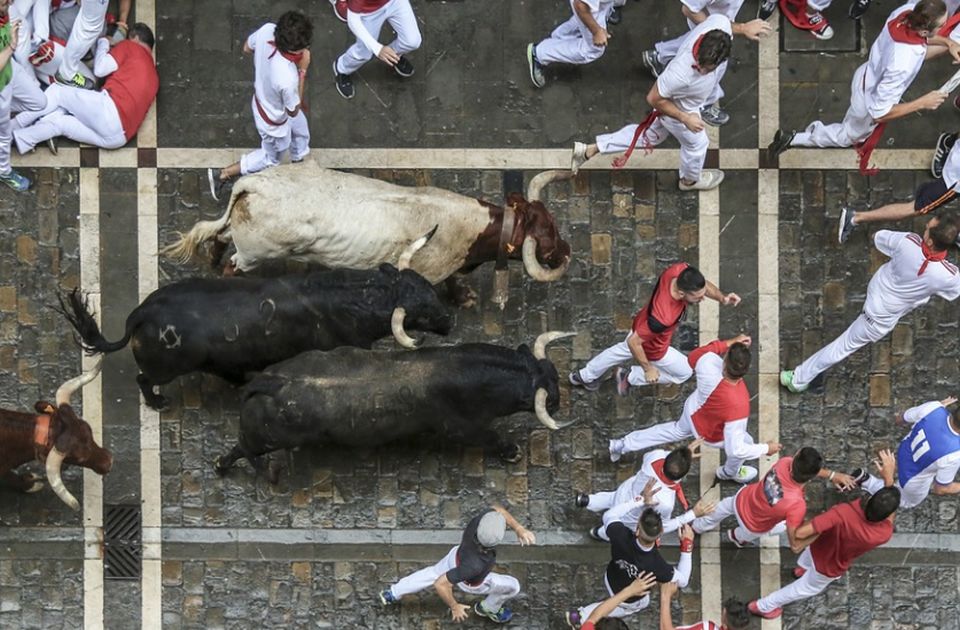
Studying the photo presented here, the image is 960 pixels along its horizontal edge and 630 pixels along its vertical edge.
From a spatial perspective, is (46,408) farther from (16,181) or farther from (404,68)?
(404,68)

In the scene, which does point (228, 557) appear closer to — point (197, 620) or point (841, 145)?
point (197, 620)

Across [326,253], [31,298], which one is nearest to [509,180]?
[326,253]

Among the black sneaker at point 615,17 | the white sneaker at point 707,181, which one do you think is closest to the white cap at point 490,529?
the white sneaker at point 707,181

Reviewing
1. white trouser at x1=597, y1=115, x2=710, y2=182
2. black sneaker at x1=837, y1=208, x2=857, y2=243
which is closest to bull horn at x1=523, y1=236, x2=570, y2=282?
white trouser at x1=597, y1=115, x2=710, y2=182

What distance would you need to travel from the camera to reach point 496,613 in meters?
12.9

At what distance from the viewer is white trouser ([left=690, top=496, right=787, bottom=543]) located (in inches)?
482

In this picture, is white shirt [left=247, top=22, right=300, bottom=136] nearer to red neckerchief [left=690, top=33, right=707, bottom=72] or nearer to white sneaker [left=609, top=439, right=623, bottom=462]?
red neckerchief [left=690, top=33, right=707, bottom=72]

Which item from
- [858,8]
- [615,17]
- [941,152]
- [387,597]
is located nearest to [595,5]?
[615,17]

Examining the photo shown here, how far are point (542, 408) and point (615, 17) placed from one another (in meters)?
4.91

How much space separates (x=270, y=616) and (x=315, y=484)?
1491 millimetres

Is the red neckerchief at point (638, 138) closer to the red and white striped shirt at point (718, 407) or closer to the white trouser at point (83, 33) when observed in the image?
the red and white striped shirt at point (718, 407)

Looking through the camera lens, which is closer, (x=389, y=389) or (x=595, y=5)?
(x=389, y=389)

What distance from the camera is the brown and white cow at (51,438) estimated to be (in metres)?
11.8

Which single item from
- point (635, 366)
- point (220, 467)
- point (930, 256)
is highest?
point (930, 256)
